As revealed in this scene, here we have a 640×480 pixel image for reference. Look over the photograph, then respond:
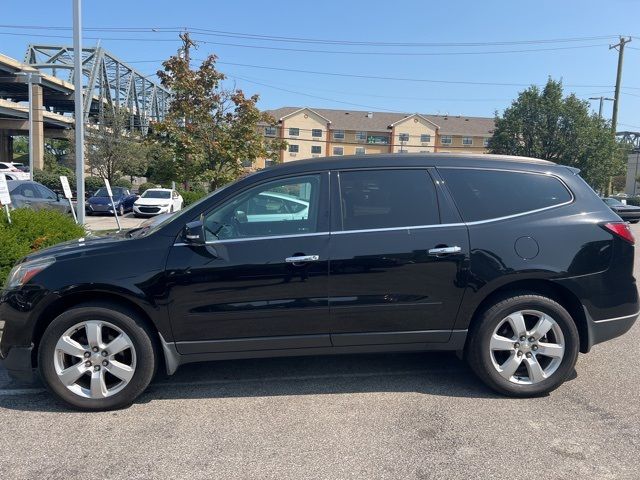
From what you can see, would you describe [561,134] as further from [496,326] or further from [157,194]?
[496,326]

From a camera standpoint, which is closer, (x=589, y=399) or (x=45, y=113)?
(x=589, y=399)

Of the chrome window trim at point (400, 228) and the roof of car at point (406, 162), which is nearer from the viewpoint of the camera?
the chrome window trim at point (400, 228)

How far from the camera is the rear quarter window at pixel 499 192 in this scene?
13.4 feet

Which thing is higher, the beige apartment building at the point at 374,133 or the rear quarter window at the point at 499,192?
the beige apartment building at the point at 374,133

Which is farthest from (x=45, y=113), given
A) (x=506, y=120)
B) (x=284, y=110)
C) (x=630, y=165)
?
(x=630, y=165)

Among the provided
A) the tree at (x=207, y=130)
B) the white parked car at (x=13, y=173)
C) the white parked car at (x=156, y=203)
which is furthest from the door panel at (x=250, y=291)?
the white parked car at (x=13, y=173)

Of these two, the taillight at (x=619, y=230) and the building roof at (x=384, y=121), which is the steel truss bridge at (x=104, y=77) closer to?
the building roof at (x=384, y=121)

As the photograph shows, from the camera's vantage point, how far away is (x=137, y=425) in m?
3.59

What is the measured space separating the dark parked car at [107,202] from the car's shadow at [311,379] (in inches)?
820

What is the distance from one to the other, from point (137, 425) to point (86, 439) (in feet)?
1.08

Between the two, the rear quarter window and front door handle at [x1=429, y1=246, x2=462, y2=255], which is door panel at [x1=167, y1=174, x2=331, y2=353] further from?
the rear quarter window

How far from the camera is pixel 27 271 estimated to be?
3805mm

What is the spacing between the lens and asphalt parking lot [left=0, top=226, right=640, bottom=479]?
3051 millimetres

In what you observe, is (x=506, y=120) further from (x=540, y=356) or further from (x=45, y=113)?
(x=45, y=113)
